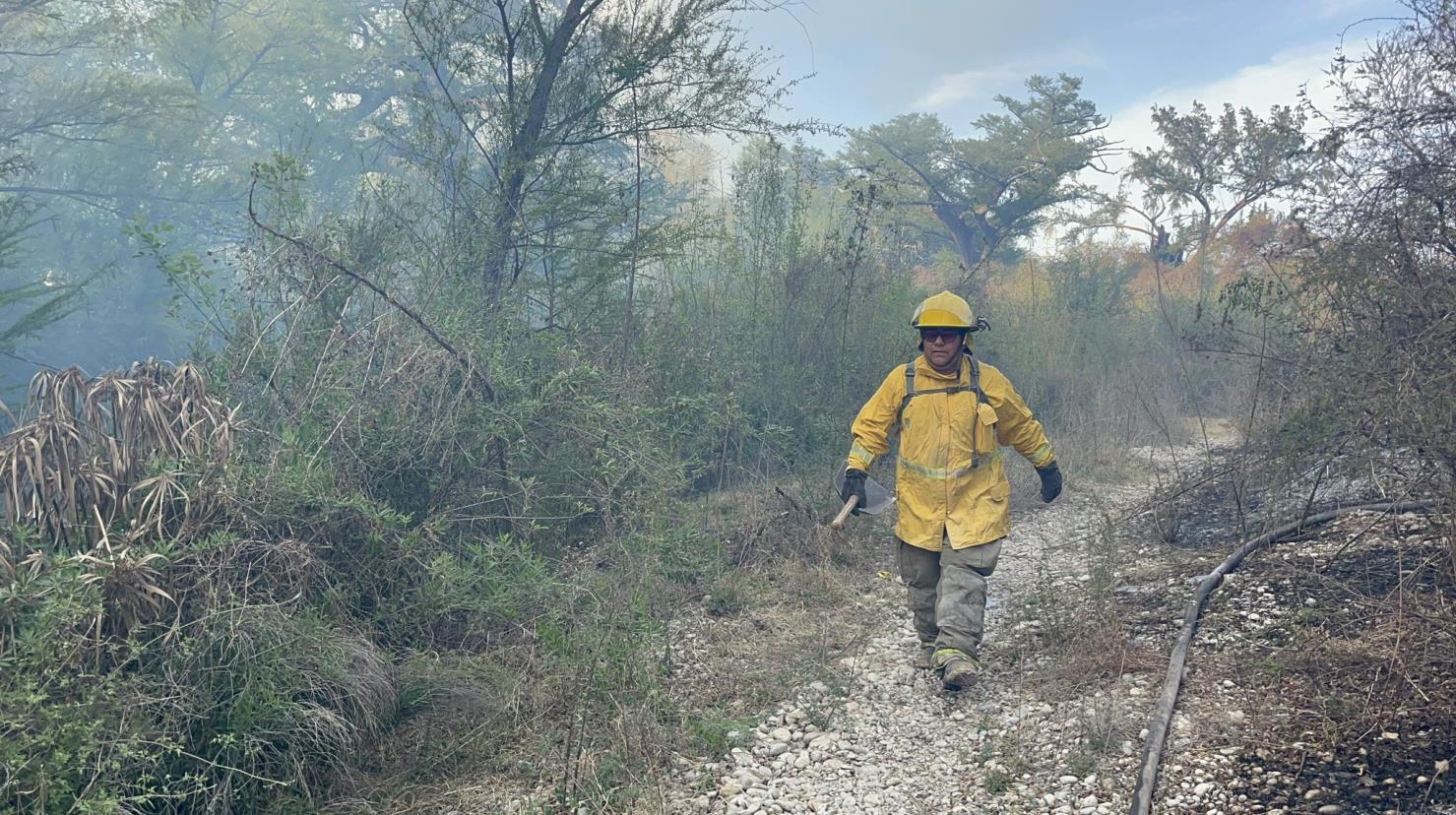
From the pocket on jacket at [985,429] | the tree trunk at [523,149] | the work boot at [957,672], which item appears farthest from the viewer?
the tree trunk at [523,149]

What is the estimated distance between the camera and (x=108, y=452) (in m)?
4.09

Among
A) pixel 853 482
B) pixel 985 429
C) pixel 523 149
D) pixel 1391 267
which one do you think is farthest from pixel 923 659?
pixel 523 149

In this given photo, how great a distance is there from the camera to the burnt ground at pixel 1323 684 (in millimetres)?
3447

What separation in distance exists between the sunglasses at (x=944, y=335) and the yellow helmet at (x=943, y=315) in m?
0.05

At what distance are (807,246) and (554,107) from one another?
298 centimetres

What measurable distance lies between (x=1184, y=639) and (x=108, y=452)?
16.6ft

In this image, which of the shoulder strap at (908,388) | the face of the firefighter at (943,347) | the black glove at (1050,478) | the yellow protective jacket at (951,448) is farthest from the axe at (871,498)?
the black glove at (1050,478)

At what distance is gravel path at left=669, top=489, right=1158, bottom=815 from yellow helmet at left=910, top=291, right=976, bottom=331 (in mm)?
1815

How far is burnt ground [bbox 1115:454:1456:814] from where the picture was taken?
3.45m

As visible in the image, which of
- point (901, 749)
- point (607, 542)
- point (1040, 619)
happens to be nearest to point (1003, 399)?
point (1040, 619)

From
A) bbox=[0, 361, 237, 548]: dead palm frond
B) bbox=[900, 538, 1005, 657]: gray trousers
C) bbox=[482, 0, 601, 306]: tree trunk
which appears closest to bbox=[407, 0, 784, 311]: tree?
bbox=[482, 0, 601, 306]: tree trunk

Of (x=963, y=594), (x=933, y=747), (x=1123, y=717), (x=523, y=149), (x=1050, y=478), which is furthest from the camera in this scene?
(x=523, y=149)

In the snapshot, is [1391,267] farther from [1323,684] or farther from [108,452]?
[108,452]

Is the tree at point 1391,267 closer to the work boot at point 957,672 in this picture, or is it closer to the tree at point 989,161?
the work boot at point 957,672
